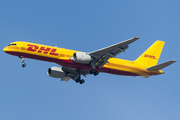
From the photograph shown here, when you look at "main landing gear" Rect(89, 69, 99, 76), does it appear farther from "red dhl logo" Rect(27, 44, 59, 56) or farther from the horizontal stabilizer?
the horizontal stabilizer

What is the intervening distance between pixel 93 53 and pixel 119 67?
19.4 ft

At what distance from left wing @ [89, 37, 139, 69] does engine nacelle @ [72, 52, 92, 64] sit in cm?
79

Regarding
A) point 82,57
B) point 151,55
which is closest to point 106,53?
point 82,57

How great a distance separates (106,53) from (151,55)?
12.1 m

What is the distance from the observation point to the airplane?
4359 cm

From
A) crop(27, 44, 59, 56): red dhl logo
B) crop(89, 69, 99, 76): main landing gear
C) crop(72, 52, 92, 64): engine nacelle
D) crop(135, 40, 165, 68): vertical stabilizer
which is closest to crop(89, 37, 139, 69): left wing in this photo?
crop(72, 52, 92, 64): engine nacelle

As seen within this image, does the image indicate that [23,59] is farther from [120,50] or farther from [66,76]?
[120,50]

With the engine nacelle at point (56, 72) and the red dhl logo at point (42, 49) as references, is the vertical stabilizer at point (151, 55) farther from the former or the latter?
the red dhl logo at point (42, 49)

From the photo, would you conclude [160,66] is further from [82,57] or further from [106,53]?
[82,57]

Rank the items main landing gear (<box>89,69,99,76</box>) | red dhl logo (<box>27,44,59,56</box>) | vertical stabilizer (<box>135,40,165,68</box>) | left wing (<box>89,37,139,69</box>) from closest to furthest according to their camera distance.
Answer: left wing (<box>89,37,139,69</box>) < red dhl logo (<box>27,44,59,56</box>) < main landing gear (<box>89,69,99,76</box>) < vertical stabilizer (<box>135,40,165,68</box>)

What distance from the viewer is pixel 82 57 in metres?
44.1

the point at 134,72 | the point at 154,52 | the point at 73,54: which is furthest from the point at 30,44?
the point at 154,52

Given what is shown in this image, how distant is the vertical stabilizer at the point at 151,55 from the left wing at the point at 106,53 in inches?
319

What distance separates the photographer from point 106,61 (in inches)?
→ 1796
